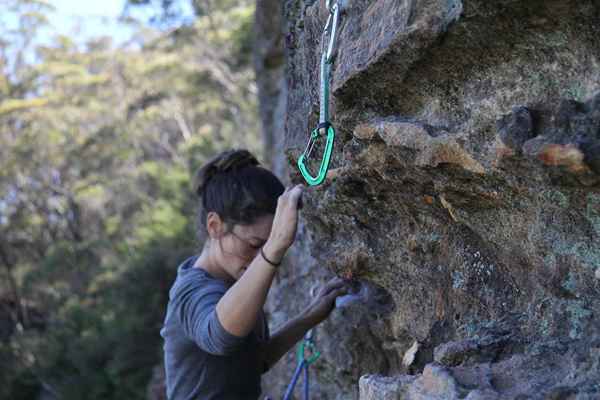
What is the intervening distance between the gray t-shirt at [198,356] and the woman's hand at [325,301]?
26 centimetres

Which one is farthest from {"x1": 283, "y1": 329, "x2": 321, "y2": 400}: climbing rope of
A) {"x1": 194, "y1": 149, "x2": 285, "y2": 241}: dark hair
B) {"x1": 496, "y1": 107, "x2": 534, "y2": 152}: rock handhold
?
{"x1": 496, "y1": 107, "x2": 534, "y2": 152}: rock handhold

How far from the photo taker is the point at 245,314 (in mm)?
1823

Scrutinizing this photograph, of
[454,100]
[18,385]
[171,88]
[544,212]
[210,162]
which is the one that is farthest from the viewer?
[171,88]

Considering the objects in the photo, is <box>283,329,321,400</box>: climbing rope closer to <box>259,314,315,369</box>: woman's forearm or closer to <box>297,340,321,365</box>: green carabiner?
<box>297,340,321,365</box>: green carabiner

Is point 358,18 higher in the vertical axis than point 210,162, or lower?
higher

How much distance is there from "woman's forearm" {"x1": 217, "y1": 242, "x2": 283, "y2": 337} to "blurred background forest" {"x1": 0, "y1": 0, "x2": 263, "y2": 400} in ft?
34.4

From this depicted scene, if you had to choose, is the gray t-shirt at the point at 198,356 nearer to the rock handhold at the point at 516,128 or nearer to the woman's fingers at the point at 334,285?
the woman's fingers at the point at 334,285

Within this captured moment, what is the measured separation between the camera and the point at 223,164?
7.37 ft

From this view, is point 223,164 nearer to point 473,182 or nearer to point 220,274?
point 220,274

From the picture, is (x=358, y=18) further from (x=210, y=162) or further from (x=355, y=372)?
(x=355, y=372)

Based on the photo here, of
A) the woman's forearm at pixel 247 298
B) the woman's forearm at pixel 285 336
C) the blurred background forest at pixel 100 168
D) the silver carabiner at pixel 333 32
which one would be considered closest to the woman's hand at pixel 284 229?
the woman's forearm at pixel 247 298

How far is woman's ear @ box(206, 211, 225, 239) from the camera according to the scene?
223cm

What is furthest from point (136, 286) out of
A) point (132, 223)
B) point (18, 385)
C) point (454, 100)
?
point (454, 100)

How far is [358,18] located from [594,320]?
91 cm
